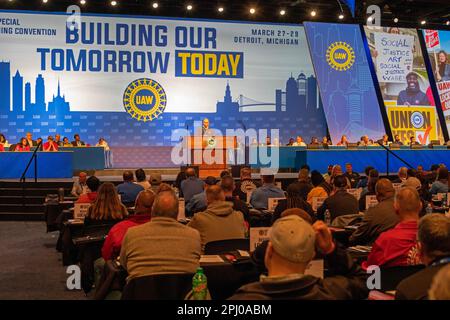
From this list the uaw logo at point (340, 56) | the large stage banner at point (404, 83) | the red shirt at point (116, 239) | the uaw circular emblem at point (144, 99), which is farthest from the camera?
the large stage banner at point (404, 83)

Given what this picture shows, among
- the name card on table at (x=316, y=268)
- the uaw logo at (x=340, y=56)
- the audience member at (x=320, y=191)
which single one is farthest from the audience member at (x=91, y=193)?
the uaw logo at (x=340, y=56)

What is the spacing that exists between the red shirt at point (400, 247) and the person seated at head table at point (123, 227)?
1.73 m

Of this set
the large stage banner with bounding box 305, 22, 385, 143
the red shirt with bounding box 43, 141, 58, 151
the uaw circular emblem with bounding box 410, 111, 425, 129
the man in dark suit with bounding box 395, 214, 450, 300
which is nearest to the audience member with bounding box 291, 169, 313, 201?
the man in dark suit with bounding box 395, 214, 450, 300

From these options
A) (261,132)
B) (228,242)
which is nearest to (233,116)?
(261,132)

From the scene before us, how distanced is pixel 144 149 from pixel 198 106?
2123 millimetres

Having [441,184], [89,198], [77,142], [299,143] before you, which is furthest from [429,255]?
[299,143]

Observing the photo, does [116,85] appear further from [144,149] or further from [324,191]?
[324,191]

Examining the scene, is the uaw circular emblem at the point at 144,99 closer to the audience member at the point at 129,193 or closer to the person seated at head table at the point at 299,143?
the person seated at head table at the point at 299,143

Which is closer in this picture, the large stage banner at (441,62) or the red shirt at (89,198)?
the red shirt at (89,198)

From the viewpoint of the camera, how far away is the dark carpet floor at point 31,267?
5.32m

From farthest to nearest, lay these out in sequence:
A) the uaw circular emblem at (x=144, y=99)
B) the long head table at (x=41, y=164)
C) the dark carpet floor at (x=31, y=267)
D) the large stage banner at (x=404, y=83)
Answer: the large stage banner at (x=404, y=83) → the uaw circular emblem at (x=144, y=99) → the long head table at (x=41, y=164) → the dark carpet floor at (x=31, y=267)

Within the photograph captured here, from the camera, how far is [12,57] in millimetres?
15836

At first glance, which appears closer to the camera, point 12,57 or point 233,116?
point 12,57
